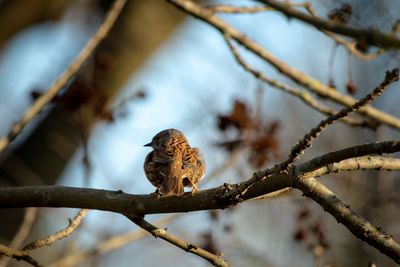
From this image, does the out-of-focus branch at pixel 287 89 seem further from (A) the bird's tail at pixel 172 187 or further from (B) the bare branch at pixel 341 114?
(B) the bare branch at pixel 341 114

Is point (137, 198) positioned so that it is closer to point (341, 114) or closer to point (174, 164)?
point (174, 164)

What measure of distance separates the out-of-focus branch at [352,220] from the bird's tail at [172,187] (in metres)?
0.84

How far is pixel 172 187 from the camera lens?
325 cm

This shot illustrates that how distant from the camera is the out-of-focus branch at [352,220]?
8.46ft

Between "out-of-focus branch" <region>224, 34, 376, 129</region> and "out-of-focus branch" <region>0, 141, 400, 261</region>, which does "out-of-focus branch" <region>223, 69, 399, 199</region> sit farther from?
"out-of-focus branch" <region>224, 34, 376, 129</region>

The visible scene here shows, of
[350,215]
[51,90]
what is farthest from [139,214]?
[51,90]

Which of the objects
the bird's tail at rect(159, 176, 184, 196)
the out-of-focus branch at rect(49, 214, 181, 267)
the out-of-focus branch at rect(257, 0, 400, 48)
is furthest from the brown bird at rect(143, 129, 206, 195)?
the out-of-focus branch at rect(257, 0, 400, 48)

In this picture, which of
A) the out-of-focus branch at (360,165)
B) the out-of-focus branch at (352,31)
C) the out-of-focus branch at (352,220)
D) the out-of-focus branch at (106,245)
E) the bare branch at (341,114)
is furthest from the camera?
the out-of-focus branch at (106,245)

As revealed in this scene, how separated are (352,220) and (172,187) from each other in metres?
1.20

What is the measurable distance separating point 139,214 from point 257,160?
2297 millimetres

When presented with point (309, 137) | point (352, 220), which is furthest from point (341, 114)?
point (352, 220)

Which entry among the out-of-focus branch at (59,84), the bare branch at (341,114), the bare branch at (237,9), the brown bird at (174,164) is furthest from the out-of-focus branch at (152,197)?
the bare branch at (237,9)

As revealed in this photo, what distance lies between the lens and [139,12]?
21.6 ft

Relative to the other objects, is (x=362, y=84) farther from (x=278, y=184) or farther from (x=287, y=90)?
(x=278, y=184)
